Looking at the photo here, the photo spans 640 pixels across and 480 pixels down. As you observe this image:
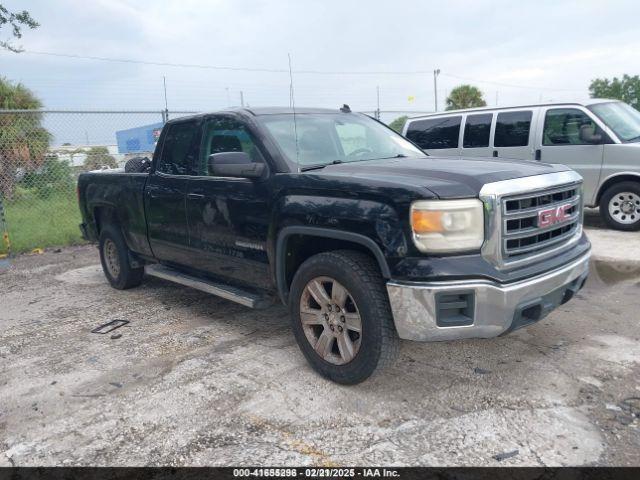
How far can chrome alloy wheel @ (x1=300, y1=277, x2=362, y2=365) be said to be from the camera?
10.9ft

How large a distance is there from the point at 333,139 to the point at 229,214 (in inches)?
40.2

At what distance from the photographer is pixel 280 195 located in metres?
3.67

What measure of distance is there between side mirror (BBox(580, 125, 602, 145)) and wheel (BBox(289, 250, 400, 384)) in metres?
5.91

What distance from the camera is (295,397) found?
339cm

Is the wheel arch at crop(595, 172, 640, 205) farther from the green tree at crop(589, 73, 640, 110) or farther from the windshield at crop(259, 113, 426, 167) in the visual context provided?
the green tree at crop(589, 73, 640, 110)

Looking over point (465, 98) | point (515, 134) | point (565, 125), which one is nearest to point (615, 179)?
point (565, 125)

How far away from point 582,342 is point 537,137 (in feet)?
16.4

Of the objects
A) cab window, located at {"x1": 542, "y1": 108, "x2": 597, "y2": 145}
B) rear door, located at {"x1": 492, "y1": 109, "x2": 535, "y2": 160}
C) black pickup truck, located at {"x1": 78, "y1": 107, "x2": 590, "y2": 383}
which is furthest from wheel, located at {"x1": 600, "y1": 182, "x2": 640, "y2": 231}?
black pickup truck, located at {"x1": 78, "y1": 107, "x2": 590, "y2": 383}

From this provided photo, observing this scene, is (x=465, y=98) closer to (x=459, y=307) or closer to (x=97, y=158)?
(x=97, y=158)

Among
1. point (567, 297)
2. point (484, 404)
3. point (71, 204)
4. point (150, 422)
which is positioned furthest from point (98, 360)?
point (71, 204)

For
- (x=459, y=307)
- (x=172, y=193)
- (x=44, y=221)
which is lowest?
(x=44, y=221)

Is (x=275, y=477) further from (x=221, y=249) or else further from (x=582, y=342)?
(x=582, y=342)

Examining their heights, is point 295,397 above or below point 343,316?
below

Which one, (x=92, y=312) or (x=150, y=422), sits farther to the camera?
(x=92, y=312)
